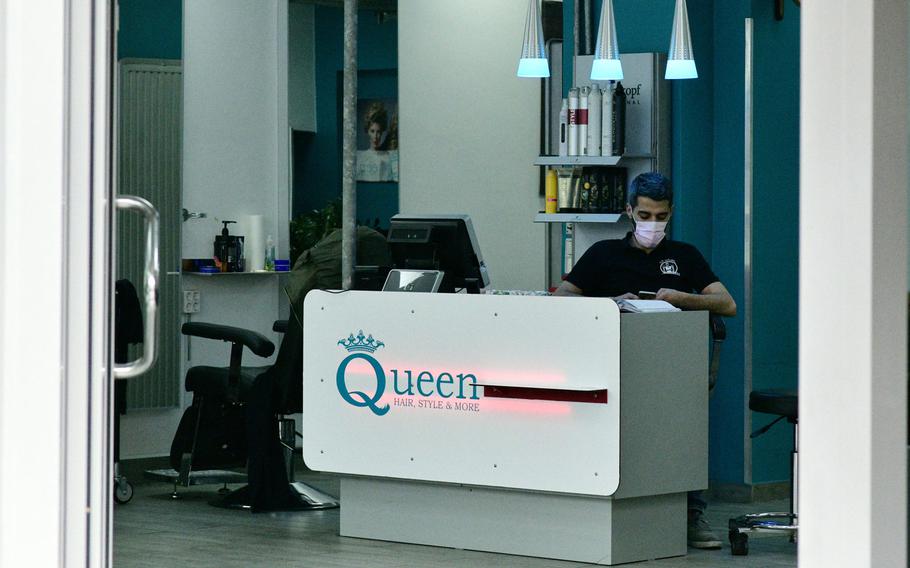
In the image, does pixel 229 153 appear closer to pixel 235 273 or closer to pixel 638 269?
pixel 235 273

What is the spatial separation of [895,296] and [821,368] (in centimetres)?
13

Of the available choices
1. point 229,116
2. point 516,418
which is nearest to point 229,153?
point 229,116

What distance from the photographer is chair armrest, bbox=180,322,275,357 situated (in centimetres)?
636

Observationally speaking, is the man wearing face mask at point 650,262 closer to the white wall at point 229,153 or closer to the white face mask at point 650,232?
the white face mask at point 650,232

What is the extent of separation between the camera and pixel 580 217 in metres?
6.91

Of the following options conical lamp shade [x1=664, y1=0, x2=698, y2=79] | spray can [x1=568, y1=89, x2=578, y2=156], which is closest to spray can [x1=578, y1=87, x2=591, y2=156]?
spray can [x1=568, y1=89, x2=578, y2=156]

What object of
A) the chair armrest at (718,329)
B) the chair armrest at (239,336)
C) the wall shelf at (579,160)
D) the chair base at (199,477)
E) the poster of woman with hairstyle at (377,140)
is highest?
the poster of woman with hairstyle at (377,140)

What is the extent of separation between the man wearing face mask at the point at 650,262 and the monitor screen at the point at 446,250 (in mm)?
409

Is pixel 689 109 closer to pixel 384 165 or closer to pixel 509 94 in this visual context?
pixel 509 94

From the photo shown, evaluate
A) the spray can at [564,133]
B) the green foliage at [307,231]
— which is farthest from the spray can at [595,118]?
the green foliage at [307,231]

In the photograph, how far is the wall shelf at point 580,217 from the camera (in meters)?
6.83

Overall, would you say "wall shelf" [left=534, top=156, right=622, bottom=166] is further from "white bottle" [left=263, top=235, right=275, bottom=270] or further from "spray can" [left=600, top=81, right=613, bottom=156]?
"white bottle" [left=263, top=235, right=275, bottom=270]

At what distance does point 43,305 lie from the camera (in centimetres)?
214

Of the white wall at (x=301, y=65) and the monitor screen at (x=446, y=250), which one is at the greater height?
the white wall at (x=301, y=65)
